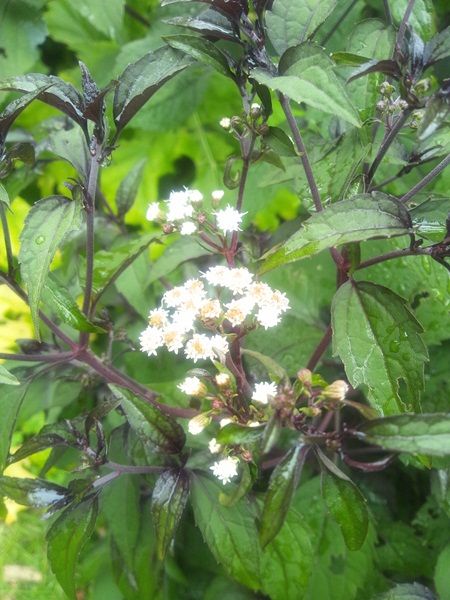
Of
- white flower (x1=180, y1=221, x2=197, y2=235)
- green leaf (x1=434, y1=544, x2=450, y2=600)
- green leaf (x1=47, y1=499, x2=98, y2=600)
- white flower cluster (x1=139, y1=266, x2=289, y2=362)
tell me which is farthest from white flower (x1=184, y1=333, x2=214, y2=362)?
green leaf (x1=434, y1=544, x2=450, y2=600)

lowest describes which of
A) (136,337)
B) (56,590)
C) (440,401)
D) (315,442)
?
(56,590)

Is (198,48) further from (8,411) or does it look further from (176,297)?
(8,411)

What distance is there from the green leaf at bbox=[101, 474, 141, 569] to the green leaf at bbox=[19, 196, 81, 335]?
0.34 metres

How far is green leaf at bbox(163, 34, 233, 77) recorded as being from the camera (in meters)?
0.62

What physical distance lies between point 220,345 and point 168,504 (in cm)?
18

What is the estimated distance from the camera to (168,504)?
2.18ft

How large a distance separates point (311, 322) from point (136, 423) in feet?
1.51

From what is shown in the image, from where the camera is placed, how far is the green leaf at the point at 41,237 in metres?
0.59

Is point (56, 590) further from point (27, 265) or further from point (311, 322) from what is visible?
point (27, 265)

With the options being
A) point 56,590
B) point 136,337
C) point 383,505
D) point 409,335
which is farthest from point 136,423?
point 56,590

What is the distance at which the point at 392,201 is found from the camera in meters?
0.61

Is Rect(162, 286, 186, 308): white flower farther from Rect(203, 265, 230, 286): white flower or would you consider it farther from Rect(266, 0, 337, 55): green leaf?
Rect(266, 0, 337, 55): green leaf

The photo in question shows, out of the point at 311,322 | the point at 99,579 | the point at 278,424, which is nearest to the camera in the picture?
the point at 278,424

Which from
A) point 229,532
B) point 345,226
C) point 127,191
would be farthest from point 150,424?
point 127,191
